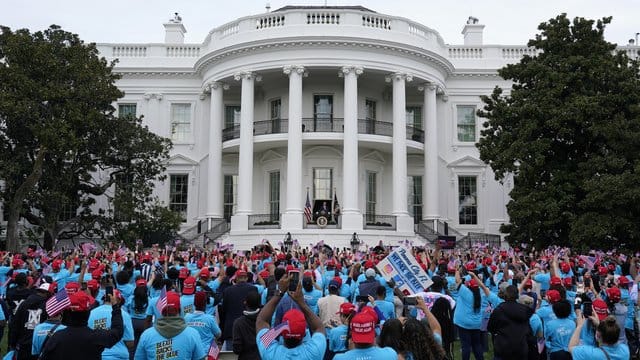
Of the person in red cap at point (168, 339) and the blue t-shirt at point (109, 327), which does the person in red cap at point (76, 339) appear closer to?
the person in red cap at point (168, 339)

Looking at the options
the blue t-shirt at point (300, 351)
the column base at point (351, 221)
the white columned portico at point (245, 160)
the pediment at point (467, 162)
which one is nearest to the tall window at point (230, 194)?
the white columned portico at point (245, 160)

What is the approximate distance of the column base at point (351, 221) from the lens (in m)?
27.1

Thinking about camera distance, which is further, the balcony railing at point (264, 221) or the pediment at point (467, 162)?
the pediment at point (467, 162)

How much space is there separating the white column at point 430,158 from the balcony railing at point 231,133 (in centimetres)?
933

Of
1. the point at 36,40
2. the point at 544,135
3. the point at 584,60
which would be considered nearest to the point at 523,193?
the point at 544,135

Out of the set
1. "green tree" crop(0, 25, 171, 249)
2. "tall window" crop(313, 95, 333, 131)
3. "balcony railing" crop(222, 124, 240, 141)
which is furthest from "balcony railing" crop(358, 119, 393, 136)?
"green tree" crop(0, 25, 171, 249)

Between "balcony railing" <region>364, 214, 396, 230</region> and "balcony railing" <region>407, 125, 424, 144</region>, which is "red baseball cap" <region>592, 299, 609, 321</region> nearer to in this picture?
"balcony railing" <region>364, 214, 396, 230</region>

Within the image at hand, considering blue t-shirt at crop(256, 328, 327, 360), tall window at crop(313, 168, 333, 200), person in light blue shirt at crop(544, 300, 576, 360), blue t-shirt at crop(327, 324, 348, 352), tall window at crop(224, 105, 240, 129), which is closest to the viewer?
blue t-shirt at crop(256, 328, 327, 360)

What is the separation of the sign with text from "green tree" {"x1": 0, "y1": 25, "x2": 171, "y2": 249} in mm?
18499

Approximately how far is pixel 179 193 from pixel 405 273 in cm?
2681

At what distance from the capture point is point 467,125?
111 ft

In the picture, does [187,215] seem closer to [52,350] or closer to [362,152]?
[362,152]

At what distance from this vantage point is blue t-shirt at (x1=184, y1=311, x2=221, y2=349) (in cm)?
674

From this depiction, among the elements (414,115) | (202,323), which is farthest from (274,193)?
(202,323)
